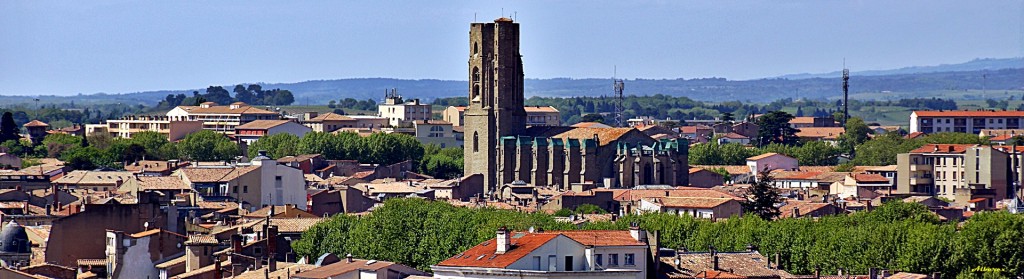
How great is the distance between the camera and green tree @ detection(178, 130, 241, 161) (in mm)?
151625

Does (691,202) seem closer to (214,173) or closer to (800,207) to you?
(800,207)

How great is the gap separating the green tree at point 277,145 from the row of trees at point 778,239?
77.8 meters

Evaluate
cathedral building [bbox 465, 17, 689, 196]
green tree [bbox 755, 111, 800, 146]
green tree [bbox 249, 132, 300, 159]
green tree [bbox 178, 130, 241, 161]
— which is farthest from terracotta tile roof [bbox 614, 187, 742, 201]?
green tree [bbox 755, 111, 800, 146]

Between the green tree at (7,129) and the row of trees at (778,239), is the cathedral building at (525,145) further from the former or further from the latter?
the row of trees at (778,239)

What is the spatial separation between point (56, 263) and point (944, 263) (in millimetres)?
22886

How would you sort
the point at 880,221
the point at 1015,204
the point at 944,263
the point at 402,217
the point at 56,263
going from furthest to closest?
1. the point at 1015,204
2. the point at 880,221
3. the point at 402,217
4. the point at 944,263
5. the point at 56,263

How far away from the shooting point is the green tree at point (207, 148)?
151625 mm

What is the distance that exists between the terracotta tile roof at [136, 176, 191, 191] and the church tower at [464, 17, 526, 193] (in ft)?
135

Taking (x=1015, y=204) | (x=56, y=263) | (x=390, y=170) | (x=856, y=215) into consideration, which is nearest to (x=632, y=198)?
(x=1015, y=204)

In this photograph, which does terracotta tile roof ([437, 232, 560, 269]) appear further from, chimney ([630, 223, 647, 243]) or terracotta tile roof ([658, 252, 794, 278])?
terracotta tile roof ([658, 252, 794, 278])

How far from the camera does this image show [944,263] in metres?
65.2

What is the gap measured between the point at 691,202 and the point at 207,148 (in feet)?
199

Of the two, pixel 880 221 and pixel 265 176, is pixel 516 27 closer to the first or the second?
pixel 265 176

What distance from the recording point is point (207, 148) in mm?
154625
